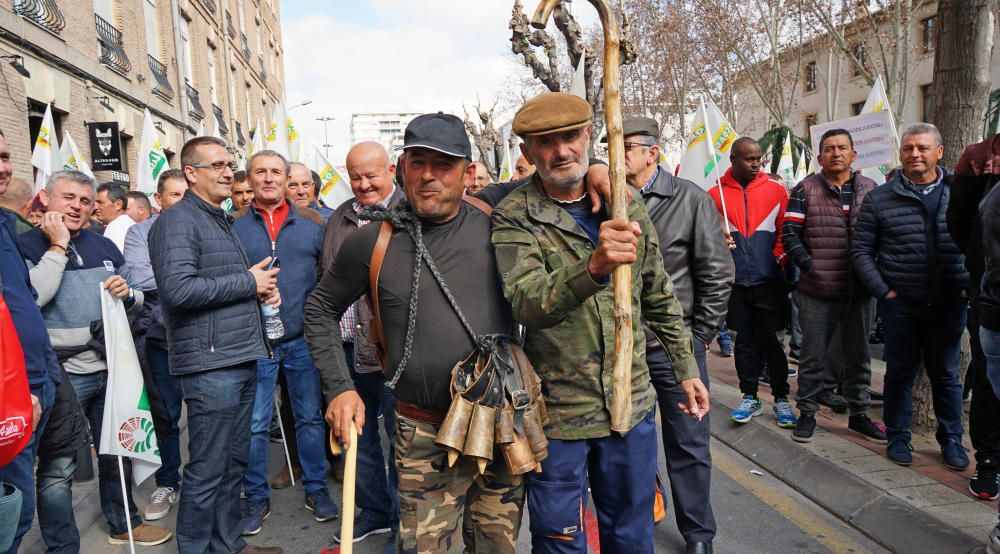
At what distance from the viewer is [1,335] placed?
6.89 feet

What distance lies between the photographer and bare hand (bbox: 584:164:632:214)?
244 cm

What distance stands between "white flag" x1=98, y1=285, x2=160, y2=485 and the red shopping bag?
4.70 feet

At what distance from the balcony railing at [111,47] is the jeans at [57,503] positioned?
44.1 feet

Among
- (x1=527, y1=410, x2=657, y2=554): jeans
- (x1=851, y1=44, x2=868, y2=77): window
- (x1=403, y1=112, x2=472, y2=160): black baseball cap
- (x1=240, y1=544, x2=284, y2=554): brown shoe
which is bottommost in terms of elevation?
(x1=240, y1=544, x2=284, y2=554): brown shoe

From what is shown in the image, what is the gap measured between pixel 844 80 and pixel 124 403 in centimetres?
3714

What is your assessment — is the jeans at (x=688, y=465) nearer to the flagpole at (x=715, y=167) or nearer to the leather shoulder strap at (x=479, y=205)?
the leather shoulder strap at (x=479, y=205)

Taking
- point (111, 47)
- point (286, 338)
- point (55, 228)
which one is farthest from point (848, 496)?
point (111, 47)

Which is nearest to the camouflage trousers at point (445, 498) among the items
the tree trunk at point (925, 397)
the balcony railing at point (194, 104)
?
the tree trunk at point (925, 397)

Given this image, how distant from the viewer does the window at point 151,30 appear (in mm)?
17500

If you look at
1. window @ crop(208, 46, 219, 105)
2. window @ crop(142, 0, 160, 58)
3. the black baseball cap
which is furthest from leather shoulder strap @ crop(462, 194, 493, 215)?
window @ crop(208, 46, 219, 105)

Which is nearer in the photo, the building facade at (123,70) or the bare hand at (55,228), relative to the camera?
the bare hand at (55,228)

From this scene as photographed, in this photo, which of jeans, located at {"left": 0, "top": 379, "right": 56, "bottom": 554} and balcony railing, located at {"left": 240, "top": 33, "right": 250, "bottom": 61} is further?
balcony railing, located at {"left": 240, "top": 33, "right": 250, "bottom": 61}

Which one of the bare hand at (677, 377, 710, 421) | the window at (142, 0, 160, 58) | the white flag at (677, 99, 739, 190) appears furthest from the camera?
the window at (142, 0, 160, 58)

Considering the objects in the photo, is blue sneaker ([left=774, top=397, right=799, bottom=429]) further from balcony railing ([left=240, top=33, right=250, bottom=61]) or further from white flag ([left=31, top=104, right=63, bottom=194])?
balcony railing ([left=240, top=33, right=250, bottom=61])
